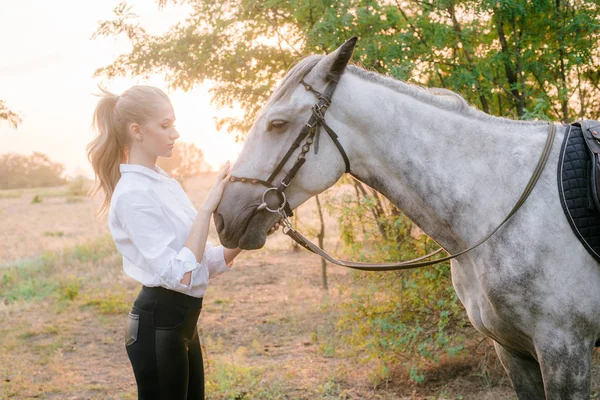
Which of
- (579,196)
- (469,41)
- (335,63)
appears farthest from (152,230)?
(469,41)

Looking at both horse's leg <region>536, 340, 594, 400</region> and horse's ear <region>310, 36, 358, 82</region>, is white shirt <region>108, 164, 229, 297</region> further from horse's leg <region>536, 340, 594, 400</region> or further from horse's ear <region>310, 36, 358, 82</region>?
horse's leg <region>536, 340, 594, 400</region>

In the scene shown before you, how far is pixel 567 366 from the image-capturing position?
2012mm

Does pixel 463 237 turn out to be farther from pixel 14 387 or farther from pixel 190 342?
pixel 14 387

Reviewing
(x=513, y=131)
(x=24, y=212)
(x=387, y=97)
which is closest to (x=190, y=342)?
(x=387, y=97)

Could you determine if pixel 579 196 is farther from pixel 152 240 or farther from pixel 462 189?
pixel 152 240

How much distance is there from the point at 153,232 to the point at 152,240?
37 millimetres

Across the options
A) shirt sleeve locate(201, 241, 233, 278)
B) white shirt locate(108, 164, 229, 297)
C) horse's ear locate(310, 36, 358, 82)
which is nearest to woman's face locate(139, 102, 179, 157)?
white shirt locate(108, 164, 229, 297)

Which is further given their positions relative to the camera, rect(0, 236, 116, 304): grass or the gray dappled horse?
rect(0, 236, 116, 304): grass

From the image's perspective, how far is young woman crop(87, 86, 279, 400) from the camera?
7.13ft

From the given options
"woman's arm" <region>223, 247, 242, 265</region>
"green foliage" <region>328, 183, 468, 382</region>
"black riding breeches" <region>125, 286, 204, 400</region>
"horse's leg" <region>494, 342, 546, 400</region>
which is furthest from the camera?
"green foliage" <region>328, 183, 468, 382</region>

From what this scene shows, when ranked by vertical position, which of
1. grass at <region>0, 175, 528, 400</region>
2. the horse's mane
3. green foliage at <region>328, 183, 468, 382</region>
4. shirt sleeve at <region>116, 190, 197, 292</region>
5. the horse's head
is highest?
the horse's mane

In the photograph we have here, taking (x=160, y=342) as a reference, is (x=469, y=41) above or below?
above

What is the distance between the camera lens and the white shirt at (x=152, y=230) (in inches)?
83.7

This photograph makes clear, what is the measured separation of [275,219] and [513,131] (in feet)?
3.74
